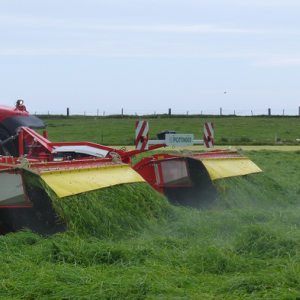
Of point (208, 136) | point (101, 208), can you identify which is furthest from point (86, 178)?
point (208, 136)

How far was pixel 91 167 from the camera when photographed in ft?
17.9

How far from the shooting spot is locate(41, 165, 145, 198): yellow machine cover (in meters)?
4.76

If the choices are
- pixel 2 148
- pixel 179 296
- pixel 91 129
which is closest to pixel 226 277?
pixel 179 296

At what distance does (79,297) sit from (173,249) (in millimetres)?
1310

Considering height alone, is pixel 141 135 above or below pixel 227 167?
above

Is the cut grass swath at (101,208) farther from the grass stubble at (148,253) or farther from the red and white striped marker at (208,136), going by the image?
the red and white striped marker at (208,136)

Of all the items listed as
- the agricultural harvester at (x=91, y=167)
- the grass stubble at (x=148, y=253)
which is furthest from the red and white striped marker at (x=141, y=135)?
the grass stubble at (x=148, y=253)

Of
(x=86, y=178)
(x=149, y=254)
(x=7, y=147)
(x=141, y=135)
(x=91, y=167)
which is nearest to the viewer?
(x=149, y=254)

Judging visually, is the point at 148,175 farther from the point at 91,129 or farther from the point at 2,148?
the point at 91,129

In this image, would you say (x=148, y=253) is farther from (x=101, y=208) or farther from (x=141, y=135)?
(x=141, y=135)

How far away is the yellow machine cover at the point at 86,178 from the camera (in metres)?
4.76

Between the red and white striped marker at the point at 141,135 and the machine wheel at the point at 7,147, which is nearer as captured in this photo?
the red and white striped marker at the point at 141,135

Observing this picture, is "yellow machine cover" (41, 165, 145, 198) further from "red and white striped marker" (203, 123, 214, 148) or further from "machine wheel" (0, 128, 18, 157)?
"machine wheel" (0, 128, 18, 157)

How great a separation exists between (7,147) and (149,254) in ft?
13.9
